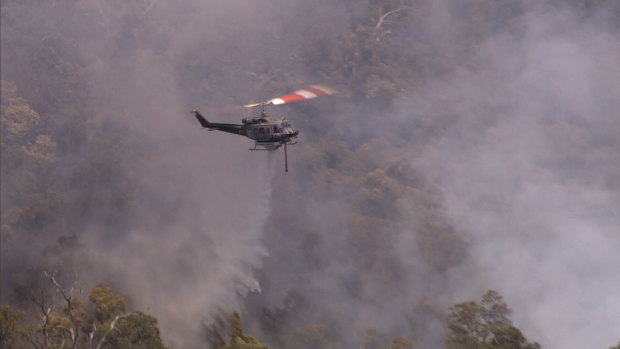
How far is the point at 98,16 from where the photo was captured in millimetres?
134250

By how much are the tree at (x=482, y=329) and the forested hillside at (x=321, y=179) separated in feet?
0.54

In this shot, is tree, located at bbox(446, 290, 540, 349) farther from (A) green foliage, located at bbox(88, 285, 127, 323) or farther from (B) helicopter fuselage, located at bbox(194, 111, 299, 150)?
(A) green foliage, located at bbox(88, 285, 127, 323)

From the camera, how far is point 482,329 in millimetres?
45281

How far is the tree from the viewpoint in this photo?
41.8 meters

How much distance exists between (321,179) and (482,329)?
6049 centimetres

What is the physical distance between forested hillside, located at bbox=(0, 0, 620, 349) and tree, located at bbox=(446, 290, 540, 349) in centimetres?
16

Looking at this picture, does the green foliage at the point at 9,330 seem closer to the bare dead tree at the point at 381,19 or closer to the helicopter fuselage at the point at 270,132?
the helicopter fuselage at the point at 270,132

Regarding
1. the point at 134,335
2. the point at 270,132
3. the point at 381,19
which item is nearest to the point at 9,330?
the point at 134,335

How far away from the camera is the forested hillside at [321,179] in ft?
236

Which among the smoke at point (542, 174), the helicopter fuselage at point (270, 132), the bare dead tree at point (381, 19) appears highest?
the bare dead tree at point (381, 19)

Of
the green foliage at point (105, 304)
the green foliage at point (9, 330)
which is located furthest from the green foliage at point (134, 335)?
the green foliage at point (105, 304)

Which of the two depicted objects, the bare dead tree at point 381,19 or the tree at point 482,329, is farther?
the bare dead tree at point 381,19

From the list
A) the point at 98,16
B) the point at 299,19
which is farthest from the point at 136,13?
the point at 299,19

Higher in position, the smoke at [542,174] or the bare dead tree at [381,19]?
the bare dead tree at [381,19]
